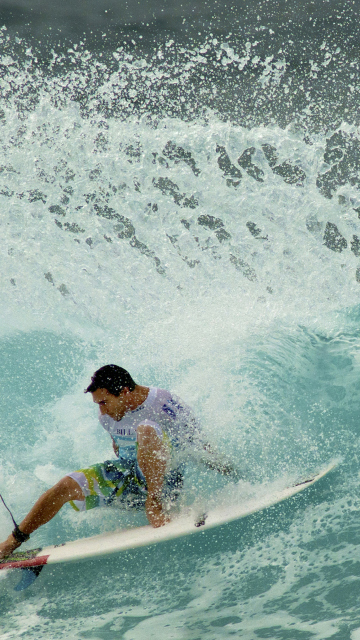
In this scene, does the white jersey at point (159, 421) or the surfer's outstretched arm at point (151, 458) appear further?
the white jersey at point (159, 421)

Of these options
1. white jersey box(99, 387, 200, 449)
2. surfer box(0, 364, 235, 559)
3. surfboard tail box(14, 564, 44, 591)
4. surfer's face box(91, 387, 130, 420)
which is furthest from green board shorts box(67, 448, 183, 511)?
surfboard tail box(14, 564, 44, 591)

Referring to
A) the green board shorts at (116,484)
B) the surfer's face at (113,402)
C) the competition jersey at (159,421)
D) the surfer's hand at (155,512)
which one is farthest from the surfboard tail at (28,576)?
the surfer's face at (113,402)

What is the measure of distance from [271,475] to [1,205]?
425 cm

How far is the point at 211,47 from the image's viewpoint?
483 inches

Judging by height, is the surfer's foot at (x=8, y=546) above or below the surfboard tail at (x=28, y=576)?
above

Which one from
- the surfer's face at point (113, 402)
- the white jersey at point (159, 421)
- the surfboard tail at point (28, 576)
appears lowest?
the surfboard tail at point (28, 576)

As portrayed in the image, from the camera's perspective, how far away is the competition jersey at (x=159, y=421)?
269cm

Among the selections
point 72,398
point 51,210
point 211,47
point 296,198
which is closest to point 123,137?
point 51,210

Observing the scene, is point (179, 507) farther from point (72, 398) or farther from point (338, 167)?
point (338, 167)

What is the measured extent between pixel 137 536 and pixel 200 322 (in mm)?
2495

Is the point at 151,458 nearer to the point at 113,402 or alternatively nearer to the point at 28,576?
the point at 113,402

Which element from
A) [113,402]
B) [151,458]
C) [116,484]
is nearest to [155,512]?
[116,484]

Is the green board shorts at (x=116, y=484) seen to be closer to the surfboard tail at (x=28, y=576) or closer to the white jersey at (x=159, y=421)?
the white jersey at (x=159, y=421)

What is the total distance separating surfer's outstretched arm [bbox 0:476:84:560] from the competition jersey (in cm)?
32
